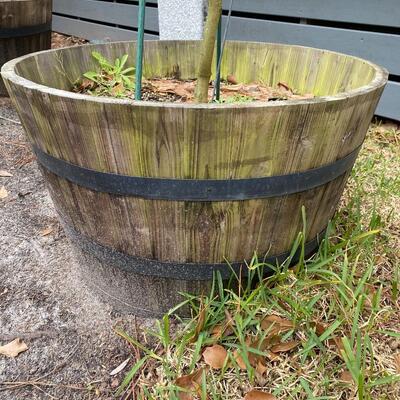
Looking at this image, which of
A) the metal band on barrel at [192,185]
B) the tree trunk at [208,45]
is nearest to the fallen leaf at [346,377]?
the metal band on barrel at [192,185]

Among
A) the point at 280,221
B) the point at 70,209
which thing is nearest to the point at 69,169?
the point at 70,209

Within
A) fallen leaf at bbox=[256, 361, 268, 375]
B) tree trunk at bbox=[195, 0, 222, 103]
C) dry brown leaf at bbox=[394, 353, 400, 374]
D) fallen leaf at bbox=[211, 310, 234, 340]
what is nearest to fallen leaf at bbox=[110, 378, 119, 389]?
fallen leaf at bbox=[211, 310, 234, 340]

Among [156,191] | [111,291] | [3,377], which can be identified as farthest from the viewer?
[111,291]

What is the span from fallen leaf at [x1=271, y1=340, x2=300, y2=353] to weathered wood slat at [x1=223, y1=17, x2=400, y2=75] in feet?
7.45

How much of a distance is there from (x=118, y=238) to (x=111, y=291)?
1.09 feet

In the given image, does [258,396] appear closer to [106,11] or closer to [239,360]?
[239,360]

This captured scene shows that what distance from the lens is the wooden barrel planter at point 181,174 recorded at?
3.47ft

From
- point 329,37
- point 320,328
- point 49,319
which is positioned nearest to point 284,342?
point 320,328

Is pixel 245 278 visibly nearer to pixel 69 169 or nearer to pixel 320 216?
pixel 320 216

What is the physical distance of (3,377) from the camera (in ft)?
4.45

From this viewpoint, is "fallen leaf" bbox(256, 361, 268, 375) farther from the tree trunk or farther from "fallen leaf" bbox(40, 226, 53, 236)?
"fallen leaf" bbox(40, 226, 53, 236)

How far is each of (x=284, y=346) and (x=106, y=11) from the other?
4.84 meters

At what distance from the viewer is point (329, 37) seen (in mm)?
3057

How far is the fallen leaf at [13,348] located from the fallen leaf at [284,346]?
85 centimetres
